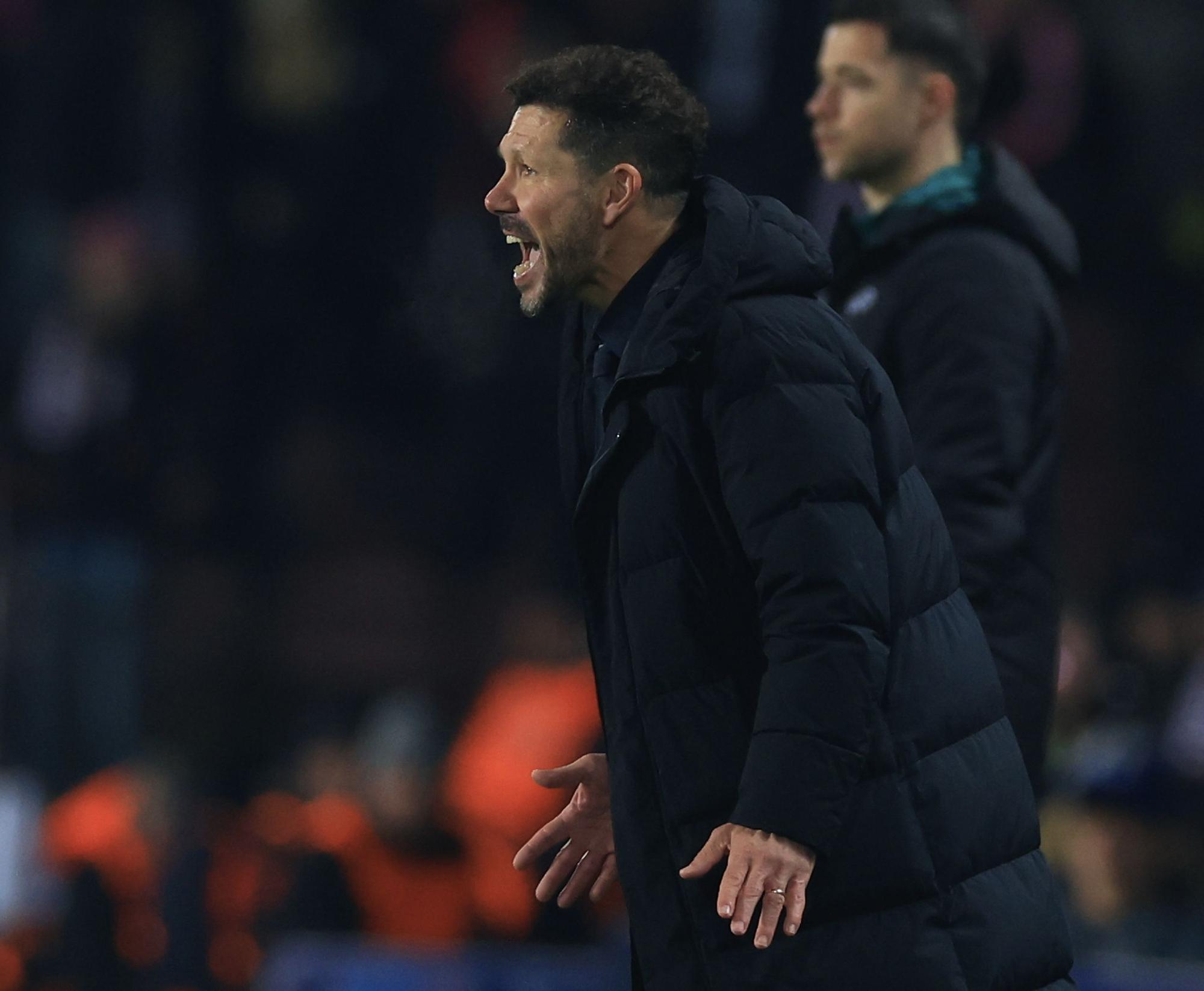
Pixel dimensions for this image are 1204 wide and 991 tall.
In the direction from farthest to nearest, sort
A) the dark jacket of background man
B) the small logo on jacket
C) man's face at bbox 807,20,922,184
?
man's face at bbox 807,20,922,184 < the small logo on jacket < the dark jacket of background man

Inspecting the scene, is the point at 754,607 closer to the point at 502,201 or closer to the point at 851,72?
the point at 502,201

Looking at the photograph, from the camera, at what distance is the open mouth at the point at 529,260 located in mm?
2980

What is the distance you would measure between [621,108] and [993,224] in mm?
1104

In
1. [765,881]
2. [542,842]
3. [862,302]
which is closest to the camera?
[765,881]

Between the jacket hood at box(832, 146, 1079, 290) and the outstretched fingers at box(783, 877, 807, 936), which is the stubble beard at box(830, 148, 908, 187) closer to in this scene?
the jacket hood at box(832, 146, 1079, 290)

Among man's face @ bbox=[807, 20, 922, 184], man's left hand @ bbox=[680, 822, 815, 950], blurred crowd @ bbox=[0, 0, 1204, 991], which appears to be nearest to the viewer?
man's left hand @ bbox=[680, 822, 815, 950]

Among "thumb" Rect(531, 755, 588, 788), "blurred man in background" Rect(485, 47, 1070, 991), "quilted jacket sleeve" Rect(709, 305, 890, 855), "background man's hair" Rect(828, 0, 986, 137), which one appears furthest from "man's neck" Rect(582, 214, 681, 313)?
"background man's hair" Rect(828, 0, 986, 137)

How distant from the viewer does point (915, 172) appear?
3906 mm

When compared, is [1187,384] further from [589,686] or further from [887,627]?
[887,627]

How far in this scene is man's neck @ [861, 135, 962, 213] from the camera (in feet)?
12.8

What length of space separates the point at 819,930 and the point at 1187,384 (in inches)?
Result: 265

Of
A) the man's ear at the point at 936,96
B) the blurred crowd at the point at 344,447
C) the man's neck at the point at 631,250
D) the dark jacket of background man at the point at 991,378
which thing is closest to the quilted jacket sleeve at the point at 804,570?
the man's neck at the point at 631,250

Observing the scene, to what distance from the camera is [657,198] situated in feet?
9.72

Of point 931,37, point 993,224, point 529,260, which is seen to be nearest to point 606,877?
point 529,260
